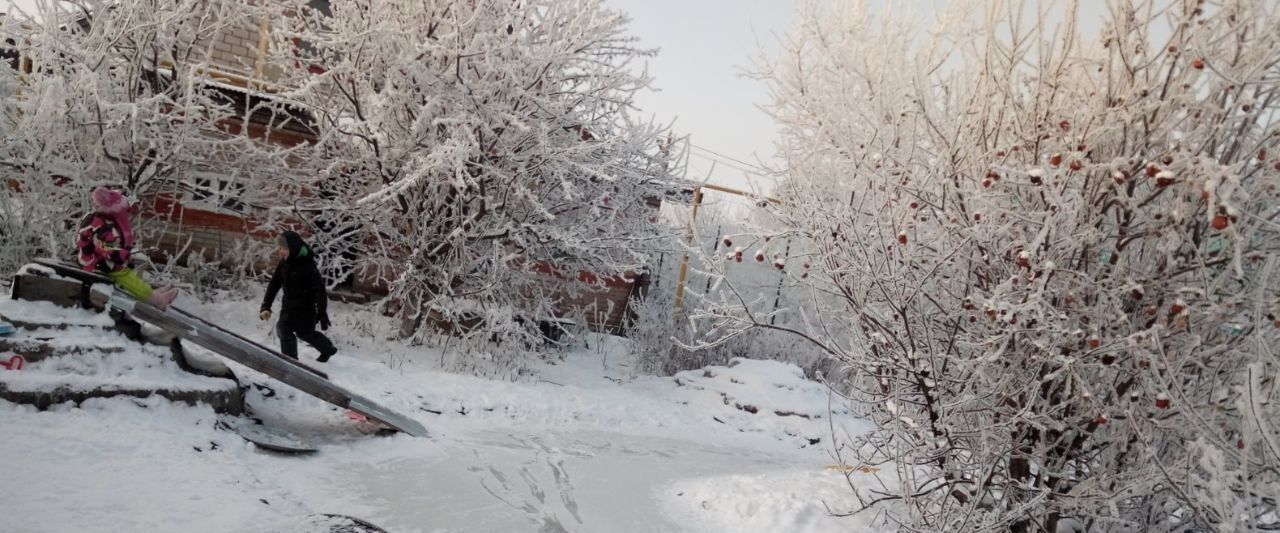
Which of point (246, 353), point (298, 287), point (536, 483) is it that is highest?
point (298, 287)

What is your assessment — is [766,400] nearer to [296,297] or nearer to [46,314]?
[296,297]

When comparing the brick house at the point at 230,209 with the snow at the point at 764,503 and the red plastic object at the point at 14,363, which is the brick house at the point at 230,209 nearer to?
the snow at the point at 764,503

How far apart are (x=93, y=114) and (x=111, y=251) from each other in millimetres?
4845

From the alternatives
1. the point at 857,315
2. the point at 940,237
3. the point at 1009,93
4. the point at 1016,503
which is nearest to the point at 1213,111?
the point at 1009,93

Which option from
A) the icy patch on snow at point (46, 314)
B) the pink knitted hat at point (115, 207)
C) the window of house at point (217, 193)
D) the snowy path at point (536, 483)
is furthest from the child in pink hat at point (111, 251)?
the window of house at point (217, 193)

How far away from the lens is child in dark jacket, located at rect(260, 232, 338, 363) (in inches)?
342

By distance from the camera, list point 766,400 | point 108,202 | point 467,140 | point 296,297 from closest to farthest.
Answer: point 108,202, point 296,297, point 467,140, point 766,400

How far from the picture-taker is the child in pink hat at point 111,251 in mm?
6383

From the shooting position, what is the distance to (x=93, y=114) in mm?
9914

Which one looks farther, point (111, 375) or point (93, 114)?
point (93, 114)

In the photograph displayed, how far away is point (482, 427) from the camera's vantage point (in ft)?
25.7

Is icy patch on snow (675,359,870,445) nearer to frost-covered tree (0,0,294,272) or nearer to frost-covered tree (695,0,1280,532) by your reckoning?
frost-covered tree (695,0,1280,532)

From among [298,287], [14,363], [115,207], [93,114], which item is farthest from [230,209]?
[14,363]

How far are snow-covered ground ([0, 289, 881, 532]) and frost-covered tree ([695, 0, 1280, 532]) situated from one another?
1.50 metres
